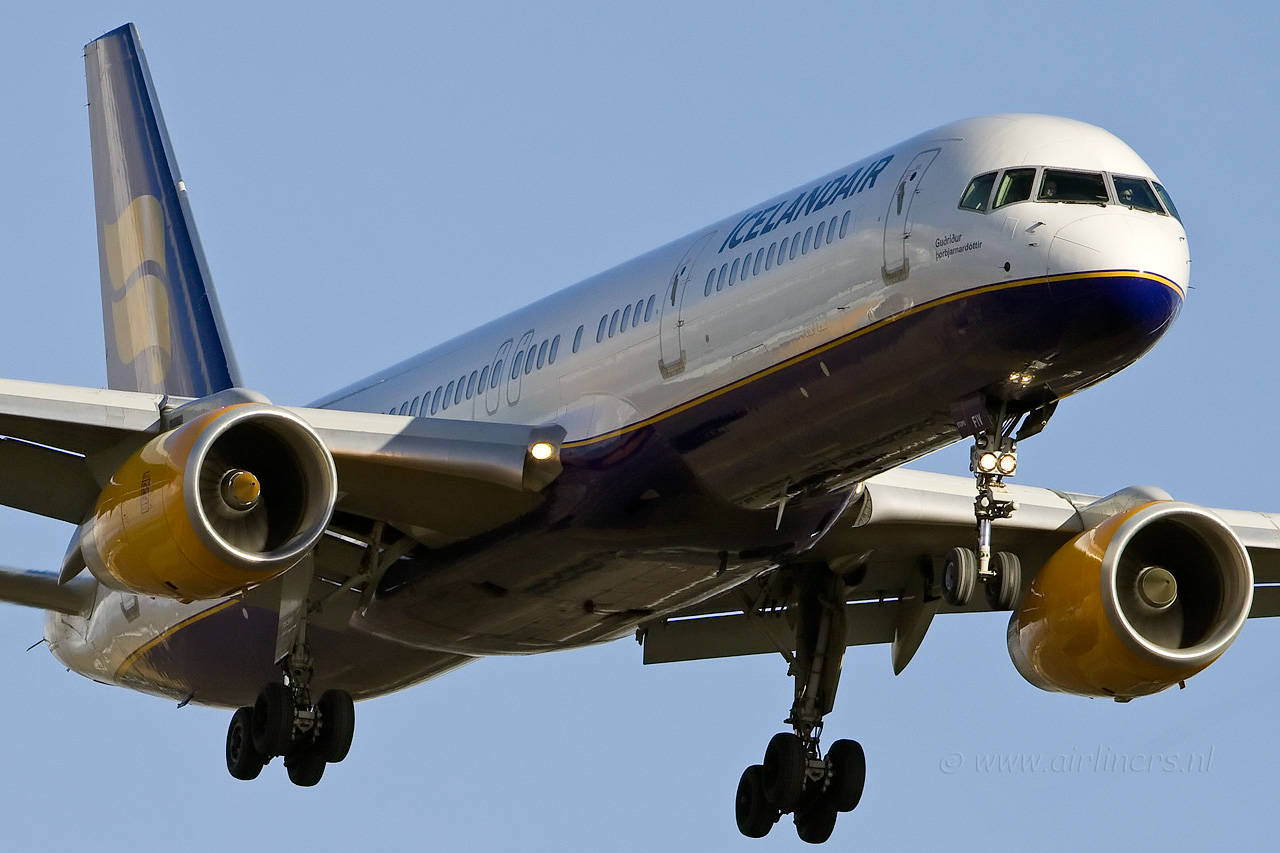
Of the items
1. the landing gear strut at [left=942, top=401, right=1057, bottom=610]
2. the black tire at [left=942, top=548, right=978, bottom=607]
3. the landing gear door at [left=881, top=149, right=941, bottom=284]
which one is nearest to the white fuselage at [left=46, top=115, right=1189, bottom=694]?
the landing gear door at [left=881, top=149, right=941, bottom=284]

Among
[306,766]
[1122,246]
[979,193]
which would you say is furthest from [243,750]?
[1122,246]

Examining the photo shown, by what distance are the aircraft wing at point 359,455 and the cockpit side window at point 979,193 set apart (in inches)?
222

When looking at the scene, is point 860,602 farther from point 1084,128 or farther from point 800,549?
point 1084,128

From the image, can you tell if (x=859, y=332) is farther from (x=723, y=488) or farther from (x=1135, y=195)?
(x=1135, y=195)

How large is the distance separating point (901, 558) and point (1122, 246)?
909 cm

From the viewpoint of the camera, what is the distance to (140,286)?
3847cm

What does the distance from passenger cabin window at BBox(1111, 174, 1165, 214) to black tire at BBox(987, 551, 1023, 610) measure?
12.2 ft

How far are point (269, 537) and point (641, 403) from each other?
14.1 ft

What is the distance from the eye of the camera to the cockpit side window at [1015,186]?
24156 mm

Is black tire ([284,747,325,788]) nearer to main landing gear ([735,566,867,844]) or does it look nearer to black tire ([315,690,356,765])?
black tire ([315,690,356,765])

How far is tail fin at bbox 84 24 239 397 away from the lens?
121ft

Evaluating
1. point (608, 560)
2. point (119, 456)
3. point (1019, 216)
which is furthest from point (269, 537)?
point (1019, 216)

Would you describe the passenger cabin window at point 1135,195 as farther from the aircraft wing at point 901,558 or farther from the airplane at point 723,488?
A: the aircraft wing at point 901,558

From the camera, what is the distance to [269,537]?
26391 mm
